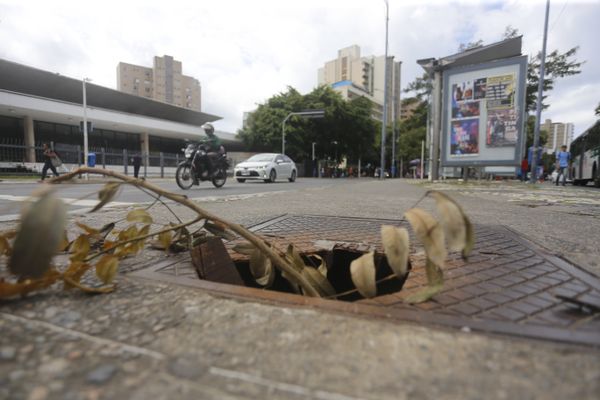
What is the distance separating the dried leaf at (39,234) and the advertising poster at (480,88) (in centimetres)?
1255

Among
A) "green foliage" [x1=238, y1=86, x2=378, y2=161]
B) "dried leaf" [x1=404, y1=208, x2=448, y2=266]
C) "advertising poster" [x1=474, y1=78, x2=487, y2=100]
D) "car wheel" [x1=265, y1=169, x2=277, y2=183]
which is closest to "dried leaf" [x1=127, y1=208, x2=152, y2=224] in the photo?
"dried leaf" [x1=404, y1=208, x2=448, y2=266]

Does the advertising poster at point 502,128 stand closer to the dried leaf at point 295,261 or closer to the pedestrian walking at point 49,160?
the dried leaf at point 295,261

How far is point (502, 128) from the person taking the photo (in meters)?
10.8

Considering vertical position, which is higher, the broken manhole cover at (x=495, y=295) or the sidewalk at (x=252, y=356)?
the broken manhole cover at (x=495, y=295)

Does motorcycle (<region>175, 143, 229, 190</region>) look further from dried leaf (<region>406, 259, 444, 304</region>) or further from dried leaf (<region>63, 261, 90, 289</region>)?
dried leaf (<region>406, 259, 444, 304</region>)

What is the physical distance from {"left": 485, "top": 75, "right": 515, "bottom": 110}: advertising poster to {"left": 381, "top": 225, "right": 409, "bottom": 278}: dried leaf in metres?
11.7

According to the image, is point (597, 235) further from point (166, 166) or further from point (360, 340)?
point (166, 166)

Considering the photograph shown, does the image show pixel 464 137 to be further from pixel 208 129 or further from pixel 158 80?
pixel 158 80

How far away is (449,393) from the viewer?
661mm

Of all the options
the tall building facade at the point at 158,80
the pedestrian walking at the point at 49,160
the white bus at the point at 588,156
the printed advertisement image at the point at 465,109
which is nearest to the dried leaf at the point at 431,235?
the printed advertisement image at the point at 465,109

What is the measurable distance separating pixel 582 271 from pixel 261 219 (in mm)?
2178

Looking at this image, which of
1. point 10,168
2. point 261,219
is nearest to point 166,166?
point 10,168

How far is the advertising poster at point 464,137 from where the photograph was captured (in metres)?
11.2

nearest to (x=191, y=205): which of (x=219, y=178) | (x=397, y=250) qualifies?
(x=397, y=250)
